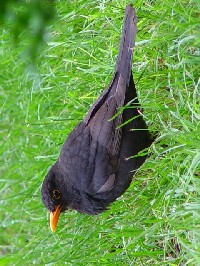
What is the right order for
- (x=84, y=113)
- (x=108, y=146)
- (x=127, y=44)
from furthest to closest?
(x=84, y=113)
(x=108, y=146)
(x=127, y=44)

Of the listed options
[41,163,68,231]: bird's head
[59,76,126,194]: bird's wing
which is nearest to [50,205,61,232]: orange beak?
[41,163,68,231]: bird's head

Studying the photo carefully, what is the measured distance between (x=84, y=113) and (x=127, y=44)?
3.04ft

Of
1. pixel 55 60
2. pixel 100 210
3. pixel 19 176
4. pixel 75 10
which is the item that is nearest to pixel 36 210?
pixel 19 176

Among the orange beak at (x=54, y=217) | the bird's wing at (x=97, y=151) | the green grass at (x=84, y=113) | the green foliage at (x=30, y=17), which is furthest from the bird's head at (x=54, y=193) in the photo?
the green foliage at (x=30, y=17)

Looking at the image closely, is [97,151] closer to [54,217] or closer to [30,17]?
[54,217]

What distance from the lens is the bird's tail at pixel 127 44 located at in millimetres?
3471

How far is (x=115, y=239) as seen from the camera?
12.6 ft

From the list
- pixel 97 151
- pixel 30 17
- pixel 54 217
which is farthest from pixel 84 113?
pixel 30 17

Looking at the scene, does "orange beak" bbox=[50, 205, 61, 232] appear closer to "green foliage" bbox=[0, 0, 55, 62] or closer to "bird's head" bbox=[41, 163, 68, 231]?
"bird's head" bbox=[41, 163, 68, 231]

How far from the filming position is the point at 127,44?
11.7 ft

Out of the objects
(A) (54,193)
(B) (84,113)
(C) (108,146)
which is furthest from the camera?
(B) (84,113)

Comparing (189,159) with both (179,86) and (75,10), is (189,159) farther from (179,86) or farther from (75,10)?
(75,10)

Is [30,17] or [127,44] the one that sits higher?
[30,17]

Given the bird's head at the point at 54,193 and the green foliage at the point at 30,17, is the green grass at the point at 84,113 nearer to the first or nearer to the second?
the bird's head at the point at 54,193
